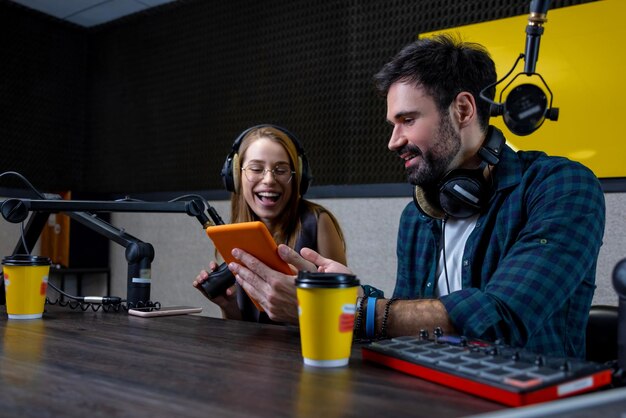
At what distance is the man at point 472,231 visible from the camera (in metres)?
0.98

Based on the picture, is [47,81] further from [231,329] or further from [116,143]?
[231,329]

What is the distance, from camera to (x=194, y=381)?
0.69 metres

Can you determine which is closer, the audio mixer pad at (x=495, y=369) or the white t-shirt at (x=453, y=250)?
the audio mixer pad at (x=495, y=369)

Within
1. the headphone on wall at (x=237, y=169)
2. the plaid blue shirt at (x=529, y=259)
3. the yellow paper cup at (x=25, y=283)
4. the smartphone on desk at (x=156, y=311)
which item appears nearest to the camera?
the plaid blue shirt at (x=529, y=259)

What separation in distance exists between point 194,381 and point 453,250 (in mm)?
864

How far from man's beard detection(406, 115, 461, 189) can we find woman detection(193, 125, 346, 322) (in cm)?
56

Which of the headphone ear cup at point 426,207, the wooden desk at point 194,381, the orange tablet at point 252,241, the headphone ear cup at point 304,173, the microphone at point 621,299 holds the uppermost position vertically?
the headphone ear cup at point 304,173

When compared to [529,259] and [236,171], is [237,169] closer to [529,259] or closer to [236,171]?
[236,171]

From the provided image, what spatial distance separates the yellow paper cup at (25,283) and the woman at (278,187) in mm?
724

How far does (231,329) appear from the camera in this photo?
1.14 m

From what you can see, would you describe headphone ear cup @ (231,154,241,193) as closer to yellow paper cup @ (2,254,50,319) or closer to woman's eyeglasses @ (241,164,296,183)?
woman's eyeglasses @ (241,164,296,183)

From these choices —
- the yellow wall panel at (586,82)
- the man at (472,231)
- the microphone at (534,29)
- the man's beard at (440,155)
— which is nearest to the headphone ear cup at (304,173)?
the man at (472,231)

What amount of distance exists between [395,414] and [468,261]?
78cm

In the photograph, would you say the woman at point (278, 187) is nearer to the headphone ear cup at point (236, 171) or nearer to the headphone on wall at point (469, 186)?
the headphone ear cup at point (236, 171)
